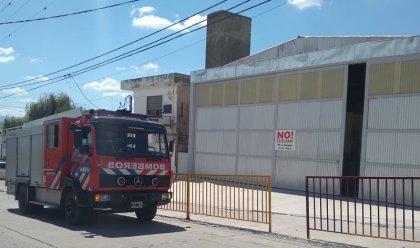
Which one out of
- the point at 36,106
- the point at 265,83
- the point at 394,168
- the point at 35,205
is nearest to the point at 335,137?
the point at 394,168

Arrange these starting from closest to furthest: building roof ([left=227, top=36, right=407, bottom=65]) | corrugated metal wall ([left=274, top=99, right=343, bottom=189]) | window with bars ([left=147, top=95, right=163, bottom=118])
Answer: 1. corrugated metal wall ([left=274, top=99, right=343, bottom=189])
2. building roof ([left=227, top=36, right=407, bottom=65])
3. window with bars ([left=147, top=95, right=163, bottom=118])

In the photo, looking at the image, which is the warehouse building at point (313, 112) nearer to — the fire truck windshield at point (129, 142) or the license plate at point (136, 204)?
the fire truck windshield at point (129, 142)

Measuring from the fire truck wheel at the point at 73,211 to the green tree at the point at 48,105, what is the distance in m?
42.5

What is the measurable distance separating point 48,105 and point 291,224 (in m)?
A: 45.6

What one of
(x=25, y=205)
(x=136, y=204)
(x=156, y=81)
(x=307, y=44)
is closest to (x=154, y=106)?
(x=156, y=81)

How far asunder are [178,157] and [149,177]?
15.0 metres

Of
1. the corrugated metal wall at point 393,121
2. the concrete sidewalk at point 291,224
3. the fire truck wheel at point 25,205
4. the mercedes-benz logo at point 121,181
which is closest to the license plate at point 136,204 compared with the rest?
the mercedes-benz logo at point 121,181

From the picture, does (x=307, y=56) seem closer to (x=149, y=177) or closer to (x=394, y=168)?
(x=394, y=168)

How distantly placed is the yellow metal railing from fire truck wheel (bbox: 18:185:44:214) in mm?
3979

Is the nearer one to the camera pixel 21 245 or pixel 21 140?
pixel 21 245

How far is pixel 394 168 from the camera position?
53.8 ft

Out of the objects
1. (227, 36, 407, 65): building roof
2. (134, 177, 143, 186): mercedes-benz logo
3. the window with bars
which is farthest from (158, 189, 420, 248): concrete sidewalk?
the window with bars

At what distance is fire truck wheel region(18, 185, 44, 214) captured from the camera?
46.5 feet

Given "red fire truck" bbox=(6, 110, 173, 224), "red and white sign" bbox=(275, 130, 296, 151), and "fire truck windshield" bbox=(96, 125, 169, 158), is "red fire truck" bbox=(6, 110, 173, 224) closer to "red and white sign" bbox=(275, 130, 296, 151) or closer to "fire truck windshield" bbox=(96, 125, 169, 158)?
"fire truck windshield" bbox=(96, 125, 169, 158)
